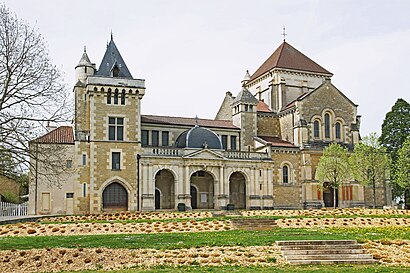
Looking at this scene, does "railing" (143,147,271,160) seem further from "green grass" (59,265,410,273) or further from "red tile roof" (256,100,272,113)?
"green grass" (59,265,410,273)

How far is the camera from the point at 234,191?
2206 inches

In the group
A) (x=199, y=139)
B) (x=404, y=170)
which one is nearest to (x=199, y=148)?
(x=199, y=139)

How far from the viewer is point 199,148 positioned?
5062 cm

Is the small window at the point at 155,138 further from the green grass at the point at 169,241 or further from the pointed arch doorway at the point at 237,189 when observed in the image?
the green grass at the point at 169,241

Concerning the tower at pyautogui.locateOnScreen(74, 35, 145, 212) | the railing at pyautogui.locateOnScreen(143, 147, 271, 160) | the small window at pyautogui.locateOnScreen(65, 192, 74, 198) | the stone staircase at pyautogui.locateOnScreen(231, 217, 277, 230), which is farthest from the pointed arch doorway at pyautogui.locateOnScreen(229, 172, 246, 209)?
the stone staircase at pyautogui.locateOnScreen(231, 217, 277, 230)

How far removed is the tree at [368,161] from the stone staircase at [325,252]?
3492 cm

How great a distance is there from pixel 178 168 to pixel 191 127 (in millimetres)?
7056

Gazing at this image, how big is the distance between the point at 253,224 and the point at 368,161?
27.4 m

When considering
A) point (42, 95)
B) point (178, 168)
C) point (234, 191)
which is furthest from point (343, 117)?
point (42, 95)

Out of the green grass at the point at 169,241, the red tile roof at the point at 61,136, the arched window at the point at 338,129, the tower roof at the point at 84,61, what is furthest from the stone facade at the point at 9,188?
the green grass at the point at 169,241

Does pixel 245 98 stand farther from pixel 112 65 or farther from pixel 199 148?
pixel 112 65

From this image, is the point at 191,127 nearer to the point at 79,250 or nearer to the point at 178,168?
the point at 178,168

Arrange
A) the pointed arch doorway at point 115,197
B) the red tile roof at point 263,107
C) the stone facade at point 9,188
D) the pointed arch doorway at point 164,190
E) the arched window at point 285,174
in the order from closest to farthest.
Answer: the pointed arch doorway at point 115,197 < the pointed arch doorway at point 164,190 < the arched window at point 285,174 < the stone facade at point 9,188 < the red tile roof at point 263,107

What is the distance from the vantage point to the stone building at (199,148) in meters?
47.7
